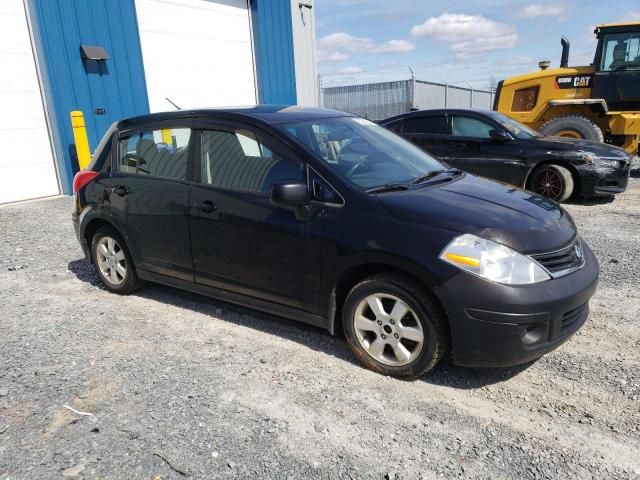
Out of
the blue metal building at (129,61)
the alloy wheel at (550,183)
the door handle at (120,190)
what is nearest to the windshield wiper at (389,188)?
the door handle at (120,190)

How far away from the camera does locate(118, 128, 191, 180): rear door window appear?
407 centimetres

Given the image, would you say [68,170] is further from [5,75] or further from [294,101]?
[294,101]

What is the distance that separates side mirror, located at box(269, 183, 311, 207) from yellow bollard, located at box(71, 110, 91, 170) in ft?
23.8

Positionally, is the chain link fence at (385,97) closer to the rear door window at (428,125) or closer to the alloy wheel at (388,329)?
the rear door window at (428,125)

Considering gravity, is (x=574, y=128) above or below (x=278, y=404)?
above

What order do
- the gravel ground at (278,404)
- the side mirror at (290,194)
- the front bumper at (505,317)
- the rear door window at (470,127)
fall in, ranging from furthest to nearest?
the rear door window at (470,127)
the side mirror at (290,194)
the front bumper at (505,317)
the gravel ground at (278,404)

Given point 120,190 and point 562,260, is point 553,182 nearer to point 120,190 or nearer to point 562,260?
point 562,260

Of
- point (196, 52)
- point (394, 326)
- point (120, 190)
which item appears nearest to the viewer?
point (394, 326)

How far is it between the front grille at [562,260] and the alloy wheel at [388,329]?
79 centimetres

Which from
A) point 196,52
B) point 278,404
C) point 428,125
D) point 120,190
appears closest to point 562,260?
point 278,404

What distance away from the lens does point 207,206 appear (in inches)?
149

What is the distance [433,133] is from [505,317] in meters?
6.33

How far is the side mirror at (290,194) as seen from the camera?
3178 millimetres

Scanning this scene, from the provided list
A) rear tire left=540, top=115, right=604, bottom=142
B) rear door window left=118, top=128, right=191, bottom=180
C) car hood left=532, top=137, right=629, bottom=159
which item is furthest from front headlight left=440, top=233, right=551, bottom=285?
rear tire left=540, top=115, right=604, bottom=142
